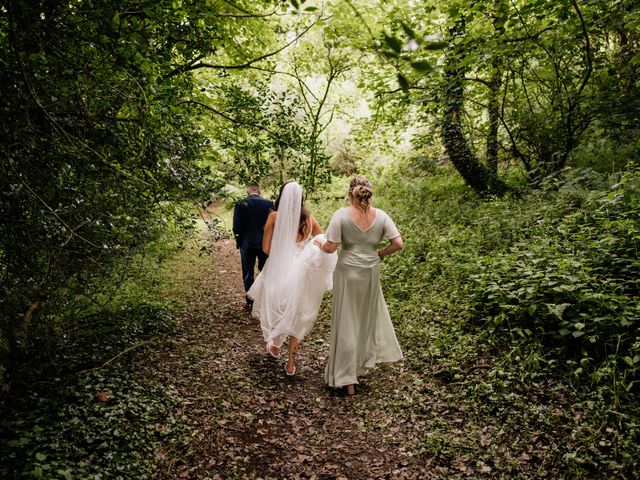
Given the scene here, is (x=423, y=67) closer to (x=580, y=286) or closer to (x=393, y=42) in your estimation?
(x=393, y=42)

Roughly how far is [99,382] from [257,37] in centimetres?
744

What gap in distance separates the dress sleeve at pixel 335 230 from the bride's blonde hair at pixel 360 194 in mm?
269

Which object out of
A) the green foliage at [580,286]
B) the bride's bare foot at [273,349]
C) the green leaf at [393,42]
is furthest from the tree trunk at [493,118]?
the green leaf at [393,42]

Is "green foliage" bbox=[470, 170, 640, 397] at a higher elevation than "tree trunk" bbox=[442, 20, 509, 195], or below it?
below

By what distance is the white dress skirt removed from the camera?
19.9 feet

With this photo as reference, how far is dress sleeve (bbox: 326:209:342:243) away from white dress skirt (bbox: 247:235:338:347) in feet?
1.49

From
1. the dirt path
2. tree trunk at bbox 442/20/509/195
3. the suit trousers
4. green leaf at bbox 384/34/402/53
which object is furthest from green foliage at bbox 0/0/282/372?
tree trunk at bbox 442/20/509/195

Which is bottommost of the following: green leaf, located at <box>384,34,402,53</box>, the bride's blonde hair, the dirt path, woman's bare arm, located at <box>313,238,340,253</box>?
the dirt path

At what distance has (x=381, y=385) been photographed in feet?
18.5

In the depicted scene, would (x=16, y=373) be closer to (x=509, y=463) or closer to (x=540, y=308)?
(x=509, y=463)

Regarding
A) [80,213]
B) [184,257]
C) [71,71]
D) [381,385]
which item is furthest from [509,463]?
[184,257]

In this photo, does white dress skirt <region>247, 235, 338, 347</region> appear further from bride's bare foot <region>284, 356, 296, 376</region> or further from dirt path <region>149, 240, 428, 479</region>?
dirt path <region>149, 240, 428, 479</region>

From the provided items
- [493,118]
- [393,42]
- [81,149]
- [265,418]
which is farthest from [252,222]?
[393,42]

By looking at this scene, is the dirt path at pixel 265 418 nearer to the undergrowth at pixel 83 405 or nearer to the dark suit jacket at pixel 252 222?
the undergrowth at pixel 83 405
